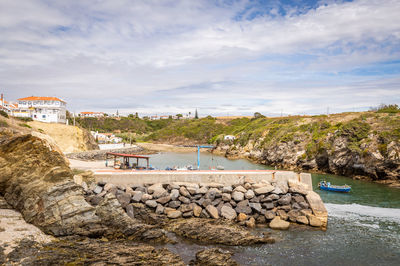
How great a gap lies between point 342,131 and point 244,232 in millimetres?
43661

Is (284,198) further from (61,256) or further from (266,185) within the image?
(61,256)

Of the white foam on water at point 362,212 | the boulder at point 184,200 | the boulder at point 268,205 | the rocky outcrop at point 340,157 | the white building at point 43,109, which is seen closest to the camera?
the boulder at point 268,205

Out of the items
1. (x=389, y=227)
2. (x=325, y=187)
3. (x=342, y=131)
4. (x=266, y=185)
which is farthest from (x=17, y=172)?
(x=342, y=131)

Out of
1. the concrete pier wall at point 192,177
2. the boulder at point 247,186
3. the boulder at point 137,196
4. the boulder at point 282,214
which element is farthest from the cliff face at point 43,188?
the boulder at point 282,214

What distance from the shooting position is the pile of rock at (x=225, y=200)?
19.8 meters

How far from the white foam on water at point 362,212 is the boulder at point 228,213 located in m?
9.28

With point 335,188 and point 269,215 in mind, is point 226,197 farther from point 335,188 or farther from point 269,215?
point 335,188

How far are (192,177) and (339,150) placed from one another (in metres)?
36.2

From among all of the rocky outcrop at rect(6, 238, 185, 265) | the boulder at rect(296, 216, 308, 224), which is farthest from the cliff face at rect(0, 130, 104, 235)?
the boulder at rect(296, 216, 308, 224)

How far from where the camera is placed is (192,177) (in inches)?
935

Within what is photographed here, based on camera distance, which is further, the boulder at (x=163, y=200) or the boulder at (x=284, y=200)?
the boulder at (x=284, y=200)

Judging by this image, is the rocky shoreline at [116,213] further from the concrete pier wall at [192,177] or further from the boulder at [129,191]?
the concrete pier wall at [192,177]

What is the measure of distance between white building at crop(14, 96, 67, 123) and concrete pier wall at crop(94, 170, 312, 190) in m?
63.8

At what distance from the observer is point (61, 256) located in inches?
496
